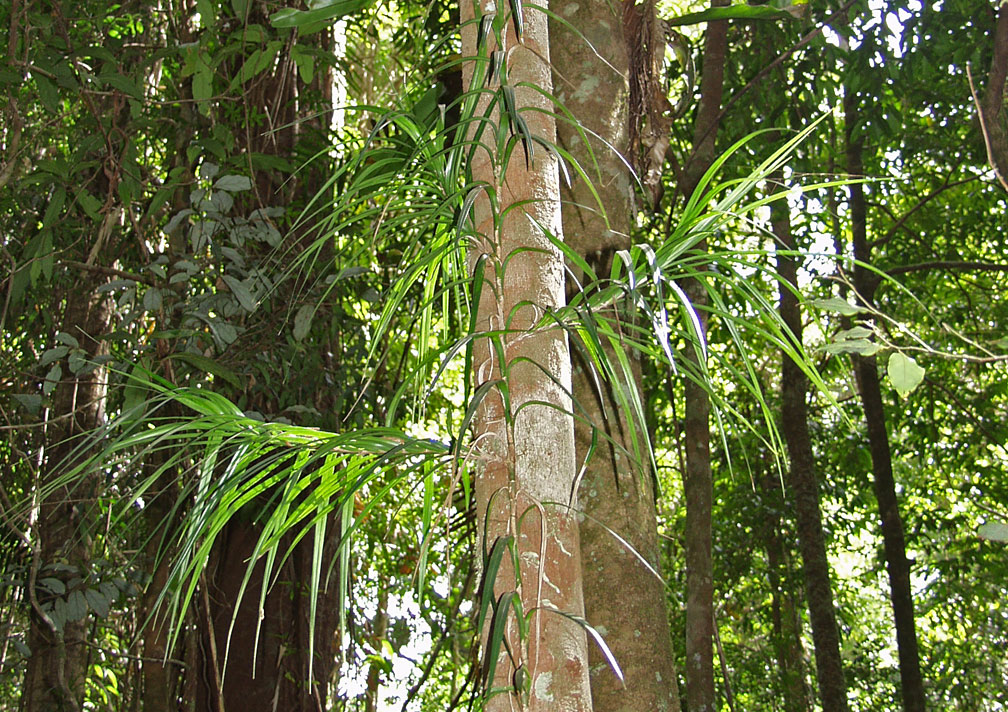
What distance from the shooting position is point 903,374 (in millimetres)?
1003

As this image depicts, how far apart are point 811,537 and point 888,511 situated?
45 centimetres

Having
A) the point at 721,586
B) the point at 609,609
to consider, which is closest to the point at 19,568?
the point at 609,609

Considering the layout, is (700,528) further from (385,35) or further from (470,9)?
(385,35)

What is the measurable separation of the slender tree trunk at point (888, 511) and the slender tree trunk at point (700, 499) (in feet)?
3.59

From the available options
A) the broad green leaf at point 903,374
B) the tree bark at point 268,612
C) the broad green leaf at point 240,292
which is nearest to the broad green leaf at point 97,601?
the tree bark at point 268,612

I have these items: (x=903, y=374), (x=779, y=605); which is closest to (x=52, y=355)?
(x=903, y=374)

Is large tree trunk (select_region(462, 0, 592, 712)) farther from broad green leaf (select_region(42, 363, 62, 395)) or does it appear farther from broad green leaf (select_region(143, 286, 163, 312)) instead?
broad green leaf (select_region(42, 363, 62, 395))

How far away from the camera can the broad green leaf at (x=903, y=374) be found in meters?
0.98

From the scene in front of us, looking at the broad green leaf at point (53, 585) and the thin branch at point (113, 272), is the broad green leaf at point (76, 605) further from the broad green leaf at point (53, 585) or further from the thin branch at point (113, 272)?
the thin branch at point (113, 272)

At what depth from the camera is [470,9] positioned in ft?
3.32

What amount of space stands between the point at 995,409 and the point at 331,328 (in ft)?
11.4

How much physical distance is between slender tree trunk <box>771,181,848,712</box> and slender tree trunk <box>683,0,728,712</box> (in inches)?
31.3

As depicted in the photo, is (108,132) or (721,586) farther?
(721,586)

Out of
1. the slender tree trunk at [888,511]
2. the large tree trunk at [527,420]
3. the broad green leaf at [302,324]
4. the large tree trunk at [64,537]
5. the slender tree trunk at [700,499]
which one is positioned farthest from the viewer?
the slender tree trunk at [888,511]
